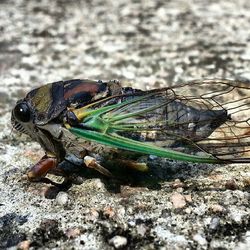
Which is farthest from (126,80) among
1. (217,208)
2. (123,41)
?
(217,208)

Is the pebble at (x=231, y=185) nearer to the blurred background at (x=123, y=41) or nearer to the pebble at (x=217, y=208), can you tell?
the pebble at (x=217, y=208)

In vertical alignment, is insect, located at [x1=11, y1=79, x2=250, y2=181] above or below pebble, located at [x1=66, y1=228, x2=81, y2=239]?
above

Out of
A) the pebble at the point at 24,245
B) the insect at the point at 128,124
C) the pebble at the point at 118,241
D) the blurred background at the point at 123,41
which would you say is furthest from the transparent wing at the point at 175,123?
the blurred background at the point at 123,41

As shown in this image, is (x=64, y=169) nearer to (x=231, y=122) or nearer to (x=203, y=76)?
(x=231, y=122)

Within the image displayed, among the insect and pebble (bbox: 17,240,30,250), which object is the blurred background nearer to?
the insect

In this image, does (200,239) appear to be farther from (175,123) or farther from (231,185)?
(175,123)

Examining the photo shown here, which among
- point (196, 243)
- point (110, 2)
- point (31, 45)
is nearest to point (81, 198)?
point (196, 243)

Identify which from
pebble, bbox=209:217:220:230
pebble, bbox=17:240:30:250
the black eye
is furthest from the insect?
pebble, bbox=17:240:30:250
